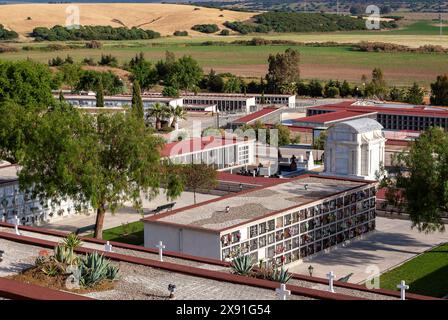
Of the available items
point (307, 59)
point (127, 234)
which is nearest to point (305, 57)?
point (307, 59)

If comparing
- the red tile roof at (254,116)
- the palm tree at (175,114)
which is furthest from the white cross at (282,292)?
the red tile roof at (254,116)

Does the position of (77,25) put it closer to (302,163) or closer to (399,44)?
(399,44)

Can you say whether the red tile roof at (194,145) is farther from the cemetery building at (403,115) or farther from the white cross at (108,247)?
the white cross at (108,247)

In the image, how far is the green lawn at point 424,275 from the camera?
3069 centimetres

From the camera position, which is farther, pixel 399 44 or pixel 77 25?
pixel 77 25

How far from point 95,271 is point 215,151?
112 ft

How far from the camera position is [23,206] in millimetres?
40250

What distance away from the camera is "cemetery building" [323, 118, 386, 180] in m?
44.8

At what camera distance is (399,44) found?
174 m

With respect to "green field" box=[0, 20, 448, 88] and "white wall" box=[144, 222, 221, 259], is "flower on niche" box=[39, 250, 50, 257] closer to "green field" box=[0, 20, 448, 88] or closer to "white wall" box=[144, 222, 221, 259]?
"white wall" box=[144, 222, 221, 259]

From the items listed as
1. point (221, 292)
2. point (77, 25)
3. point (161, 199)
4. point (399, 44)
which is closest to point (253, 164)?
point (161, 199)

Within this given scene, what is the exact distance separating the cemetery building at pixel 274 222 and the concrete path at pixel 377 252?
51cm

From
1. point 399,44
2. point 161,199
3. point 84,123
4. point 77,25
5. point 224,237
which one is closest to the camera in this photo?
point 224,237

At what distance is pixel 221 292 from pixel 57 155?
17805 millimetres
